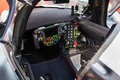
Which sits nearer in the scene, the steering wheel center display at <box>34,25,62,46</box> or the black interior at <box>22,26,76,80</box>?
the steering wheel center display at <box>34,25,62,46</box>

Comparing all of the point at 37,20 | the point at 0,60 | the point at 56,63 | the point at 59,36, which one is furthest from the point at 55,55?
the point at 0,60

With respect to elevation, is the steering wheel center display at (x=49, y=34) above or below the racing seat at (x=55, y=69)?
above

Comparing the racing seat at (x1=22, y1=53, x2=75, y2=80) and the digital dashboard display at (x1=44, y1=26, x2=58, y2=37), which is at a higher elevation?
the digital dashboard display at (x1=44, y1=26, x2=58, y2=37)

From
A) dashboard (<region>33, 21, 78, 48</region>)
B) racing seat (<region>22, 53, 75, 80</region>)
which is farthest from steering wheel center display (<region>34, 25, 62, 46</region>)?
racing seat (<region>22, 53, 75, 80</region>)

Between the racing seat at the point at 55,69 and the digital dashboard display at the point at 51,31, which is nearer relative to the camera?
the digital dashboard display at the point at 51,31

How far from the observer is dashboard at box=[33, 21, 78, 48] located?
1406mm

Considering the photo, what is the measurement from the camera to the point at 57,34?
1.52 metres

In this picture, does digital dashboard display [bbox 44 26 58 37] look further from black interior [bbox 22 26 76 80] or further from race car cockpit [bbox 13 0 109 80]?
black interior [bbox 22 26 76 80]

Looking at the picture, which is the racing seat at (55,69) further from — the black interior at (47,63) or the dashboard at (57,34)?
the dashboard at (57,34)

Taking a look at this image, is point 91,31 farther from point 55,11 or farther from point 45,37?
point 55,11

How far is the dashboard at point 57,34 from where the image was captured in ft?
4.61

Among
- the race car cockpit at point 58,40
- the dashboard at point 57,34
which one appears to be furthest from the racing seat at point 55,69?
the dashboard at point 57,34

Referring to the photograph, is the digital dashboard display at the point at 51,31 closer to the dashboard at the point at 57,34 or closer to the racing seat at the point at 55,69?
the dashboard at the point at 57,34

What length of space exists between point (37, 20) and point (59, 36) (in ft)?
0.73
